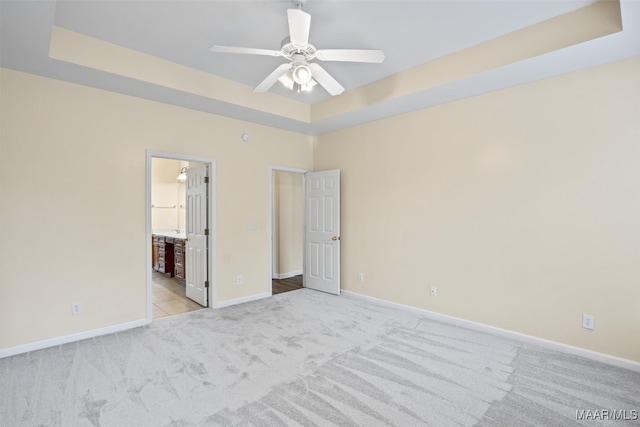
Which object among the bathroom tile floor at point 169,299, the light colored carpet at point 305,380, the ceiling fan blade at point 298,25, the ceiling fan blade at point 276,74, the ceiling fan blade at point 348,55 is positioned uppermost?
the ceiling fan blade at point 298,25

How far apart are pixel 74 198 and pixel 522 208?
473 cm

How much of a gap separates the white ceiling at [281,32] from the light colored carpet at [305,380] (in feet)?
8.92

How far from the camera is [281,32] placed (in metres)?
2.85

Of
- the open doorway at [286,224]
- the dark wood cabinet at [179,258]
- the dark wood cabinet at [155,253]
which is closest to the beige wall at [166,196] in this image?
the dark wood cabinet at [155,253]

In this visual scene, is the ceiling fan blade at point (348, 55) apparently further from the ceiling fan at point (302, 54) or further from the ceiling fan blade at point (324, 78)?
the ceiling fan blade at point (324, 78)

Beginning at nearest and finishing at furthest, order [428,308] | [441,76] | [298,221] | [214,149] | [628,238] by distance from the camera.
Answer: [628,238] → [441,76] → [428,308] → [214,149] → [298,221]

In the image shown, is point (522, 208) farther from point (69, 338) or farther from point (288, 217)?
point (69, 338)

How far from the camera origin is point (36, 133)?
10.1ft

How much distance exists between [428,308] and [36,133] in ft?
15.6

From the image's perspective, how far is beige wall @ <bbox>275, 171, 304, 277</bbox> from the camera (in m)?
6.53

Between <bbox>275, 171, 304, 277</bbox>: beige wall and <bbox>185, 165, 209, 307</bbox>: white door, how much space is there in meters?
2.03

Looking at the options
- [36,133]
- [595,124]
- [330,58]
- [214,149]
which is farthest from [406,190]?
[36,133]

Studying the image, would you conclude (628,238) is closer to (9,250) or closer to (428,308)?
(428,308)

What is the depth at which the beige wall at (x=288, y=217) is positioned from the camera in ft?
21.4
